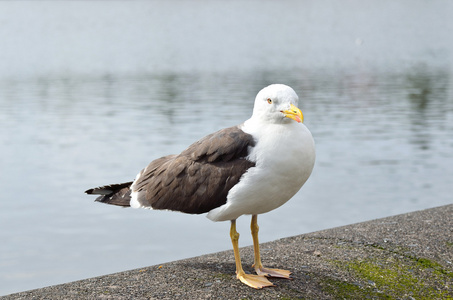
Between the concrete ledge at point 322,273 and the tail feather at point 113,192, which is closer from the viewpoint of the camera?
the concrete ledge at point 322,273

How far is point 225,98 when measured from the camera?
2898 centimetres

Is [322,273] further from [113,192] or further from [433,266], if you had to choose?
[113,192]

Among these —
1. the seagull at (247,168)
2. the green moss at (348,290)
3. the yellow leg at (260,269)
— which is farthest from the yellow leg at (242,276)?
the green moss at (348,290)

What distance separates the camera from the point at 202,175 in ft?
19.9

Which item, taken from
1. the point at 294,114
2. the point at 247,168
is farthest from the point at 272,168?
the point at 294,114

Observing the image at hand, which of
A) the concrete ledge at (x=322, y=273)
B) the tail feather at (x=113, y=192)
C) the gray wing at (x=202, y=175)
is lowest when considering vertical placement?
the concrete ledge at (x=322, y=273)

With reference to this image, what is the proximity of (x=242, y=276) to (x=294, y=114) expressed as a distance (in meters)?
1.81

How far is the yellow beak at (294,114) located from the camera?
18.0ft

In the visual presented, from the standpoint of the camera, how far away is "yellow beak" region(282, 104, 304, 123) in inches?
216

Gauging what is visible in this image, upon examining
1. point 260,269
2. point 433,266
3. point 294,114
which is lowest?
point 433,266

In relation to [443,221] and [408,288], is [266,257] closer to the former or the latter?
[408,288]

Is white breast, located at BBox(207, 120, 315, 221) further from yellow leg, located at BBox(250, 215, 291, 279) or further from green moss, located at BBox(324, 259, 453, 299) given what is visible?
green moss, located at BBox(324, 259, 453, 299)

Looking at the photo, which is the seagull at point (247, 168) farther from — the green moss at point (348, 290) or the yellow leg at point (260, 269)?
the green moss at point (348, 290)

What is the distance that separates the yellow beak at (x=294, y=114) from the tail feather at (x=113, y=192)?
193cm
